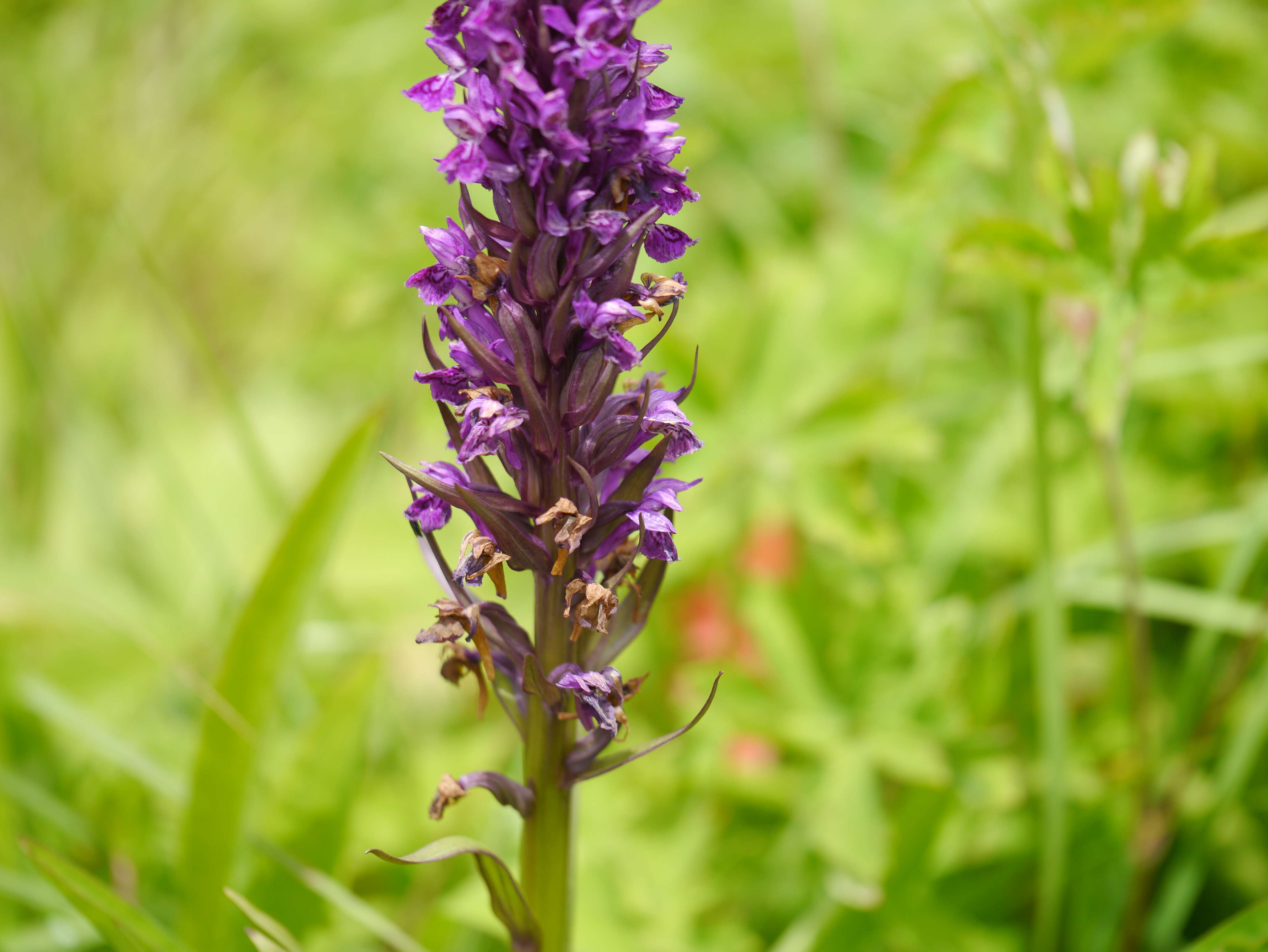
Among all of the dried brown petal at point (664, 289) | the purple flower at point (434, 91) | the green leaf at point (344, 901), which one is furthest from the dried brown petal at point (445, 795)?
the purple flower at point (434, 91)

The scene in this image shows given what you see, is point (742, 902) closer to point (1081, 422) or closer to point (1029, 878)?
point (1029, 878)

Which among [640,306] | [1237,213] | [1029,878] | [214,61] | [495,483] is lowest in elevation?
[1029,878]

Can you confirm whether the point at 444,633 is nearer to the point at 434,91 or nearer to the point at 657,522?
the point at 657,522

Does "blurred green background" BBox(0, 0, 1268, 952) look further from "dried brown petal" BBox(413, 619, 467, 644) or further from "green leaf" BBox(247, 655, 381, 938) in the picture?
"dried brown petal" BBox(413, 619, 467, 644)

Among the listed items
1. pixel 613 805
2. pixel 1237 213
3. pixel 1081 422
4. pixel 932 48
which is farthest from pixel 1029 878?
pixel 932 48

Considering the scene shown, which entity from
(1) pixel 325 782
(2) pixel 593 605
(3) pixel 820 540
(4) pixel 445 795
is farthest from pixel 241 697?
(3) pixel 820 540

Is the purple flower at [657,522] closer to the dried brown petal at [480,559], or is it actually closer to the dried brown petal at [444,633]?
the dried brown petal at [480,559]

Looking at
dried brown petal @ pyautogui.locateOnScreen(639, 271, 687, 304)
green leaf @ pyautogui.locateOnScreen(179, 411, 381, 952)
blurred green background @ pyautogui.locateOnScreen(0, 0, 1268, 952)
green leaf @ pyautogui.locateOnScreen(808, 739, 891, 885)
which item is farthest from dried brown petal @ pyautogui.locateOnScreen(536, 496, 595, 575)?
green leaf @ pyautogui.locateOnScreen(808, 739, 891, 885)
